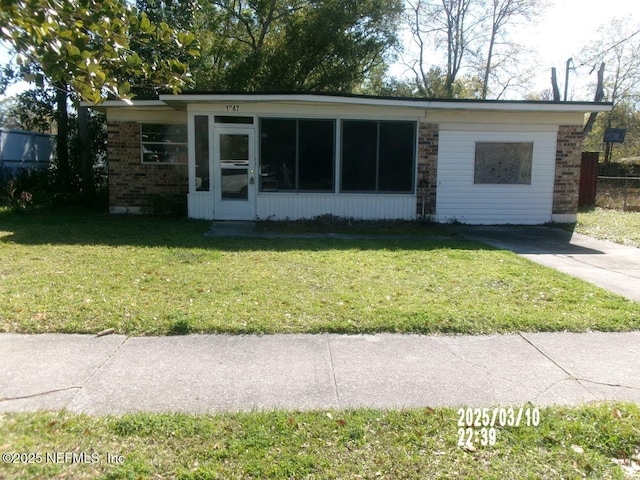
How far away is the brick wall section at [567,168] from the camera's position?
44.1 feet

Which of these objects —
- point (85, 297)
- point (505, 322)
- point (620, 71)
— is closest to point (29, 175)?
point (85, 297)

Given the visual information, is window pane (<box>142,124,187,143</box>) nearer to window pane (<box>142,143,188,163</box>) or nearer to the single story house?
the single story house

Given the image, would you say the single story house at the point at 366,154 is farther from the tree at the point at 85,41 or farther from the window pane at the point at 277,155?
the tree at the point at 85,41

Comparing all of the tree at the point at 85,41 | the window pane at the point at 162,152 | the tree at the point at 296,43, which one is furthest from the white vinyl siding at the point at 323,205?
the tree at the point at 296,43

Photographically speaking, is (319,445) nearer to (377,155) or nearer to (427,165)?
(377,155)

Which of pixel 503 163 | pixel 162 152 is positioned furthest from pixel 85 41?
pixel 503 163

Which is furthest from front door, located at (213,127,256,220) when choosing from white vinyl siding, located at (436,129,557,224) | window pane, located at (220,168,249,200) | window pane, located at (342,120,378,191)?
white vinyl siding, located at (436,129,557,224)

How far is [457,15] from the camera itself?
1389 inches

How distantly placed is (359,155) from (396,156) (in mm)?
981

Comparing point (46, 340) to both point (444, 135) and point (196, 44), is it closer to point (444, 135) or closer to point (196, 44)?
point (196, 44)

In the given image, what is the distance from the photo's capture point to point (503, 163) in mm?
13555

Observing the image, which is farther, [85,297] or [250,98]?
[250,98]

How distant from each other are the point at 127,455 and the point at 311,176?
412 inches

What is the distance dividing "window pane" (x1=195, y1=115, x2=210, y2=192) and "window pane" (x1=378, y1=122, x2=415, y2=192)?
14.6 feet
